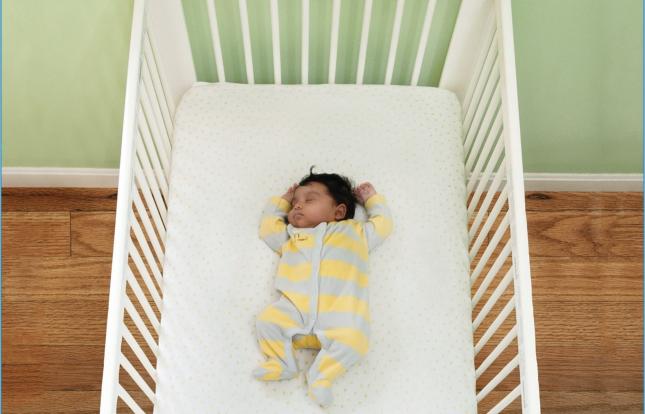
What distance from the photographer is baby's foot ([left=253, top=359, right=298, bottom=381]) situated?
Result: 122 centimetres

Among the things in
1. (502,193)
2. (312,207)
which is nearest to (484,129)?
(502,193)

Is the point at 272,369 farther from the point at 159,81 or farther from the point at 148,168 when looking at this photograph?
the point at 159,81

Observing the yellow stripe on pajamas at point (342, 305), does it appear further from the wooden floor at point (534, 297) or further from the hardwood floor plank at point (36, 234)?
the hardwood floor plank at point (36, 234)

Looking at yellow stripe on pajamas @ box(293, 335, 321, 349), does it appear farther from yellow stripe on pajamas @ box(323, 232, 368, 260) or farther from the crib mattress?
yellow stripe on pajamas @ box(323, 232, 368, 260)

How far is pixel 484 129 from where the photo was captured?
4.49ft

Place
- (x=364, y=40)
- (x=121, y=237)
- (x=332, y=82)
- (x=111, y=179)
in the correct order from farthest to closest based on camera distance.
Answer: (x=111, y=179) < (x=332, y=82) < (x=364, y=40) < (x=121, y=237)

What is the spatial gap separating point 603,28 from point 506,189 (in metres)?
0.49

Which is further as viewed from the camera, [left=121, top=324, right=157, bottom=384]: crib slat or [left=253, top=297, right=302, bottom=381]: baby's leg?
[left=253, top=297, right=302, bottom=381]: baby's leg

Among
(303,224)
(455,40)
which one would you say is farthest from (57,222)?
(455,40)

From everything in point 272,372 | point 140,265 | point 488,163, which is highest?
point 488,163

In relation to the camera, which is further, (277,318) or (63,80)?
(63,80)

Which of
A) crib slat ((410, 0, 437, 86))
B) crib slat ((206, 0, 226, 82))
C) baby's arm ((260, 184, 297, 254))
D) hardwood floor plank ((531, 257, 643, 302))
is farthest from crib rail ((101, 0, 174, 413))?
hardwood floor plank ((531, 257, 643, 302))

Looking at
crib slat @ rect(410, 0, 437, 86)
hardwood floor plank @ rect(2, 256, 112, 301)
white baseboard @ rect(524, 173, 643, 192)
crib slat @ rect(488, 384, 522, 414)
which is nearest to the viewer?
crib slat @ rect(488, 384, 522, 414)

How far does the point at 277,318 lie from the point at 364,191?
0.35 m
